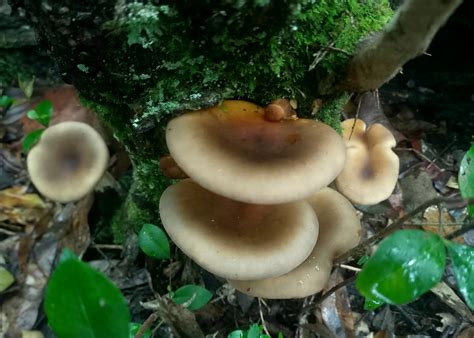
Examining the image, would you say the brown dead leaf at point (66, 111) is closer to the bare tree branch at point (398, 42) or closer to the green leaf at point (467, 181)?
the bare tree branch at point (398, 42)

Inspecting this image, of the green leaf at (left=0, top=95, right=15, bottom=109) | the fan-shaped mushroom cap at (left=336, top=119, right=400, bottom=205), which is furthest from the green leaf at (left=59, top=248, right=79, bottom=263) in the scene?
the green leaf at (left=0, top=95, right=15, bottom=109)

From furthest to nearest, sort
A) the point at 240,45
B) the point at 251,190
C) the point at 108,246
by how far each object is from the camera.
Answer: the point at 108,246 < the point at 240,45 < the point at 251,190

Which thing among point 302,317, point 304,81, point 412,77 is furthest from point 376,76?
point 412,77

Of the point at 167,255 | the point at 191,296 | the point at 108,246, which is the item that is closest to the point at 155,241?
the point at 167,255

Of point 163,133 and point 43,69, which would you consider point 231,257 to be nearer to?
point 163,133

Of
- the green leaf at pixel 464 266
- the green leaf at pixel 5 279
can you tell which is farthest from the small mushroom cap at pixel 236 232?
the green leaf at pixel 5 279

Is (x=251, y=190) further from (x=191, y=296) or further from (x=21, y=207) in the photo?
(x=21, y=207)
